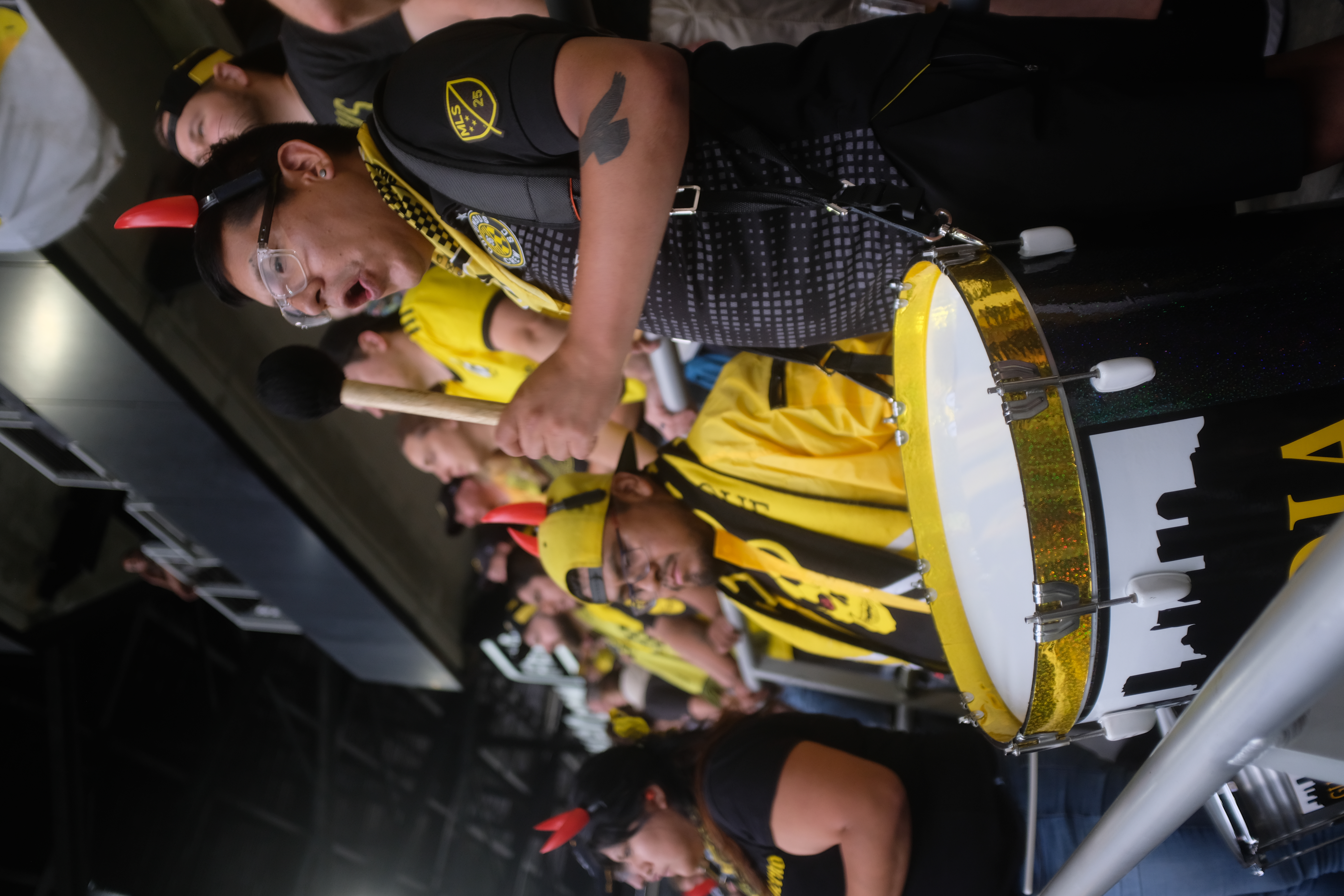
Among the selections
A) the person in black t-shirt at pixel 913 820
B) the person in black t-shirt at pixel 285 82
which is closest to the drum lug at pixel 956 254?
the person in black t-shirt at pixel 913 820

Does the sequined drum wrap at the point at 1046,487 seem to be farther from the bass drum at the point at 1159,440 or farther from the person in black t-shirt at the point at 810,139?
the person in black t-shirt at the point at 810,139

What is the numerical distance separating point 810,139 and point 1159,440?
616mm

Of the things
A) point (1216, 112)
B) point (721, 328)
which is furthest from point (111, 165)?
point (1216, 112)

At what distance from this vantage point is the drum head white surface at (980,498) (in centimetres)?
97

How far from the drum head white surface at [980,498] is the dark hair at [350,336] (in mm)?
2275

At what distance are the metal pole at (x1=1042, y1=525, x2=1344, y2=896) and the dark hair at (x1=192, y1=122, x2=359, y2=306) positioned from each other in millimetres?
A: 1476

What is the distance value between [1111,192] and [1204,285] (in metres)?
0.20

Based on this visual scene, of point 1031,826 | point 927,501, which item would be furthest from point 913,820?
point 927,501

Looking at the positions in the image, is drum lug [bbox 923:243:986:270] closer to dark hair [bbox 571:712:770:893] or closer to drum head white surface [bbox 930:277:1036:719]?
drum head white surface [bbox 930:277:1036:719]

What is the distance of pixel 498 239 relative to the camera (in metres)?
1.33

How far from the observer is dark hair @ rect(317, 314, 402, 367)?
2938 mm

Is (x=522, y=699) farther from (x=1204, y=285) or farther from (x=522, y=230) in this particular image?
(x=1204, y=285)

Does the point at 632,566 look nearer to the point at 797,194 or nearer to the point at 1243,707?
the point at 797,194

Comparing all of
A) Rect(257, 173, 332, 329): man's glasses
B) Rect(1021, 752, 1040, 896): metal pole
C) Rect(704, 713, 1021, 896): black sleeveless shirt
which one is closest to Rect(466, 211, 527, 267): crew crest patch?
Rect(257, 173, 332, 329): man's glasses
